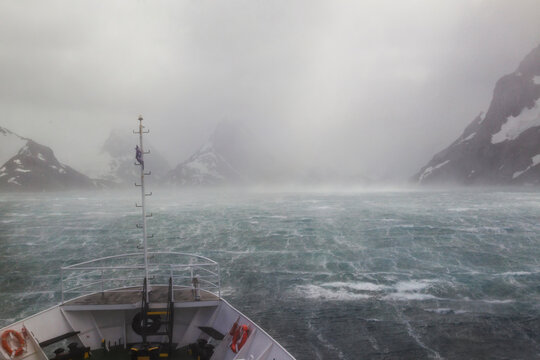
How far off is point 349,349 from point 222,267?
797 inches

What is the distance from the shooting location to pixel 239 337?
42.2 feet

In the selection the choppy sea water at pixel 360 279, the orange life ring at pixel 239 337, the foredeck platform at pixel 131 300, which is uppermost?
the foredeck platform at pixel 131 300

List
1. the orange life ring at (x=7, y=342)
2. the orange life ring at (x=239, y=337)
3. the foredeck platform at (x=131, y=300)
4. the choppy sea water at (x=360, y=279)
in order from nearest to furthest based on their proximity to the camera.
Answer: the orange life ring at (x=7, y=342) → the orange life ring at (x=239, y=337) → the foredeck platform at (x=131, y=300) → the choppy sea water at (x=360, y=279)

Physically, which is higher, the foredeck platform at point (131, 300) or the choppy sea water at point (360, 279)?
the foredeck platform at point (131, 300)

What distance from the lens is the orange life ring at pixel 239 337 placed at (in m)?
12.5

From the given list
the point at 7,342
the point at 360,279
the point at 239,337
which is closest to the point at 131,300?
the point at 7,342

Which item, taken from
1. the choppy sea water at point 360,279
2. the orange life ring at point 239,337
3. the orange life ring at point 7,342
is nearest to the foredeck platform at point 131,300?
the orange life ring at point 7,342

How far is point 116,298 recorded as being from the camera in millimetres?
15172

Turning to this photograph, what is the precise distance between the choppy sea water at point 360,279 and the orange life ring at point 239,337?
343 inches

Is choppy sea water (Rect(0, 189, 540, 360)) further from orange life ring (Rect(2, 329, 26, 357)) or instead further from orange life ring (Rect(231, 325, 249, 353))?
orange life ring (Rect(2, 329, 26, 357))

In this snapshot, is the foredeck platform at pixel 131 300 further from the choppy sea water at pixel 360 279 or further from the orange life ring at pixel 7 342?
the choppy sea water at pixel 360 279

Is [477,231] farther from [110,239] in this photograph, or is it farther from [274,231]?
[110,239]

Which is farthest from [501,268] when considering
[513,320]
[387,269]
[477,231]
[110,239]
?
[110,239]

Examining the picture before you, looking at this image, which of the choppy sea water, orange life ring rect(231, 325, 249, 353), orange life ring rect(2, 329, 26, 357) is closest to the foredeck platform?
orange life ring rect(2, 329, 26, 357)
